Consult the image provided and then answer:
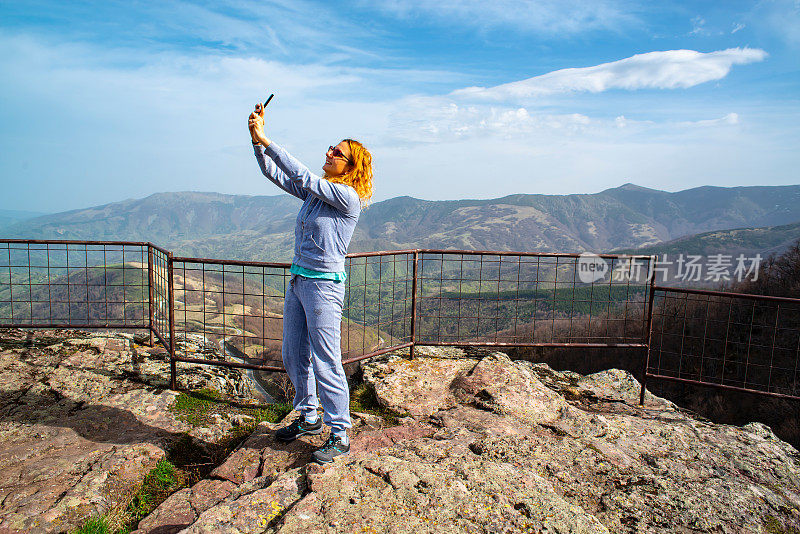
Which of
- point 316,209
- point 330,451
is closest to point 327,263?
point 316,209

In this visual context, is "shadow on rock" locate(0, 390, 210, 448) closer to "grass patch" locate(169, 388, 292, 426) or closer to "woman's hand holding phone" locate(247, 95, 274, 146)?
"grass patch" locate(169, 388, 292, 426)

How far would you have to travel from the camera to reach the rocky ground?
257 cm

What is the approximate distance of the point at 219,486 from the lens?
10.5ft

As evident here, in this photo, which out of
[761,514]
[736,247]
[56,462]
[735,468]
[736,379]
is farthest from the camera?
[736,247]

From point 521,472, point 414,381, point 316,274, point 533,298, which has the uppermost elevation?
point 316,274

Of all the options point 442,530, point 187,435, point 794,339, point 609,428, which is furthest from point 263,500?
point 794,339

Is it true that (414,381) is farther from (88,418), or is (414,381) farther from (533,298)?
(533,298)

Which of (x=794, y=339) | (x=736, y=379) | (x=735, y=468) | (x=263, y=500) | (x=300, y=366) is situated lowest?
(x=736, y=379)

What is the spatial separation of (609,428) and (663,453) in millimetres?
473

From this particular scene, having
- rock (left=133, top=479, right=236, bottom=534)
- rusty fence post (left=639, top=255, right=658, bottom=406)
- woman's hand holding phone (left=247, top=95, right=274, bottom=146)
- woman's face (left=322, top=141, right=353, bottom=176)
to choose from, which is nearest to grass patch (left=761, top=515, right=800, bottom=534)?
rusty fence post (left=639, top=255, right=658, bottom=406)

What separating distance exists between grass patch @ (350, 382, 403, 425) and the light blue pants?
1.07 metres

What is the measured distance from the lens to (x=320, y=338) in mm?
3174

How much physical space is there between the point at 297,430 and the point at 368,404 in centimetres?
120

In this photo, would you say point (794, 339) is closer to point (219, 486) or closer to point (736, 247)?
point (219, 486)
